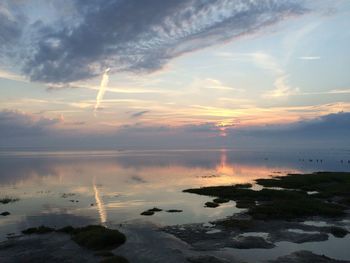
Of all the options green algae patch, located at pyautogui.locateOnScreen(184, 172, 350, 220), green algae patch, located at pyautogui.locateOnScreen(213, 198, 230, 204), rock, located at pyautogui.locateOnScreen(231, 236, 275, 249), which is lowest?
rock, located at pyautogui.locateOnScreen(231, 236, 275, 249)

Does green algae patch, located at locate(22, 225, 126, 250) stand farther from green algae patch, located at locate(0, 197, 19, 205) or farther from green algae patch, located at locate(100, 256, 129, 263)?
green algae patch, located at locate(0, 197, 19, 205)

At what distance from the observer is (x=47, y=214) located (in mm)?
48719

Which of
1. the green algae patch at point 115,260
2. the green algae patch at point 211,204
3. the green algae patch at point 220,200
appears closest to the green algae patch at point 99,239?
the green algae patch at point 115,260

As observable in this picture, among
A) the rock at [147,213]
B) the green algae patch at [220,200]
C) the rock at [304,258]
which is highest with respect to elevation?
the green algae patch at [220,200]

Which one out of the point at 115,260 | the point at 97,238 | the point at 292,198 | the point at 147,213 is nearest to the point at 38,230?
the point at 97,238

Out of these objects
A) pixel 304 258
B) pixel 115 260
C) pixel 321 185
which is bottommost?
pixel 304 258

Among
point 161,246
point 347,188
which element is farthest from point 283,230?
point 347,188

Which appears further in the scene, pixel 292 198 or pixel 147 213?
pixel 292 198

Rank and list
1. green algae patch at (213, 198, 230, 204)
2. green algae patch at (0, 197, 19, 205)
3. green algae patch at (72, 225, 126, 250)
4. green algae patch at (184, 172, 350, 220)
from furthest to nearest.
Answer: green algae patch at (213, 198, 230, 204), green algae patch at (0, 197, 19, 205), green algae patch at (184, 172, 350, 220), green algae patch at (72, 225, 126, 250)

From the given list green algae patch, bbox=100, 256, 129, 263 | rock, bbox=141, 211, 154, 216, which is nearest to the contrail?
rock, bbox=141, 211, 154, 216

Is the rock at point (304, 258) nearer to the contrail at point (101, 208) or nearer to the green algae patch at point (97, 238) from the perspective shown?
the green algae patch at point (97, 238)

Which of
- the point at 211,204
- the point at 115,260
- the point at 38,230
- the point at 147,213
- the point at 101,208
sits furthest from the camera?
the point at 211,204

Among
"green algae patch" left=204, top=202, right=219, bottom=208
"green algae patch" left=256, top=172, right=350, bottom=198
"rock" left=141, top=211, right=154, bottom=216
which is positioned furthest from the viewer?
"green algae patch" left=256, top=172, right=350, bottom=198

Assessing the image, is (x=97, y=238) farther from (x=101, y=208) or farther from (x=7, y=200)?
(x=7, y=200)
